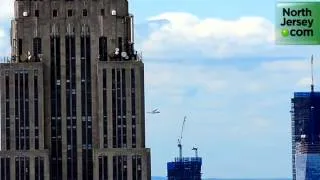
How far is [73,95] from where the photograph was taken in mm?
136375

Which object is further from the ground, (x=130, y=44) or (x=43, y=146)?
(x=130, y=44)

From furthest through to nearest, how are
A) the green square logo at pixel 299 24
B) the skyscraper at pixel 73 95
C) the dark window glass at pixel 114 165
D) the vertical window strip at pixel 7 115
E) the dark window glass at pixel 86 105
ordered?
the dark window glass at pixel 86 105 → the vertical window strip at pixel 7 115 → the skyscraper at pixel 73 95 → the dark window glass at pixel 114 165 → the green square logo at pixel 299 24

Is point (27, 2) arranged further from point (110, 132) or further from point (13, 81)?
point (110, 132)

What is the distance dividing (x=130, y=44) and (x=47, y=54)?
10672 mm

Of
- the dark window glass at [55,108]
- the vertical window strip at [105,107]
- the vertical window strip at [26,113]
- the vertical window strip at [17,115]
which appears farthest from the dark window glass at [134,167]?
the vertical window strip at [17,115]

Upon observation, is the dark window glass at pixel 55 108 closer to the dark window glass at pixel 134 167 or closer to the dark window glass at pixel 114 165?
the dark window glass at pixel 114 165

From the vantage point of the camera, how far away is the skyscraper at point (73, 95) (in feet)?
433

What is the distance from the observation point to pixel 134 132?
13212 cm

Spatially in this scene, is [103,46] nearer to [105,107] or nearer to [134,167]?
[105,107]

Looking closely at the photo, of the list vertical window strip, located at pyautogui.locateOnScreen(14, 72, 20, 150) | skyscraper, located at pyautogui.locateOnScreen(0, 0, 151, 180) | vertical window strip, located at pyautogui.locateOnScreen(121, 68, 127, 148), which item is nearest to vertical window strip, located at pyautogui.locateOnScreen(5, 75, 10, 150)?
skyscraper, located at pyautogui.locateOnScreen(0, 0, 151, 180)

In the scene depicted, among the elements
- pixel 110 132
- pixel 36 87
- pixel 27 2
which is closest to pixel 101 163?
pixel 110 132

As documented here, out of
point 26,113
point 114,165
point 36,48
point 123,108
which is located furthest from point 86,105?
point 36,48

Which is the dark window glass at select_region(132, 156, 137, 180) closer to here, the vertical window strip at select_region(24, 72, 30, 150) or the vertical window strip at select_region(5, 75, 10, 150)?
the vertical window strip at select_region(24, 72, 30, 150)

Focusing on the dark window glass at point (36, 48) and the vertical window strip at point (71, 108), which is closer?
the dark window glass at point (36, 48)
